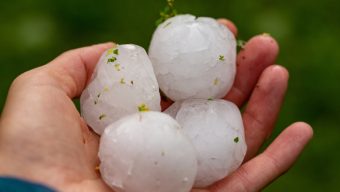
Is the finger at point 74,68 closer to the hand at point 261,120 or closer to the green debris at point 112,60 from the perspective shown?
the green debris at point 112,60

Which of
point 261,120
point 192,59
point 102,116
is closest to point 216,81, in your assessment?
point 192,59

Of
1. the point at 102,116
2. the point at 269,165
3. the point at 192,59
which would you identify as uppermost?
the point at 192,59

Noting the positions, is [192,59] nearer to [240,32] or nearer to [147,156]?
[147,156]

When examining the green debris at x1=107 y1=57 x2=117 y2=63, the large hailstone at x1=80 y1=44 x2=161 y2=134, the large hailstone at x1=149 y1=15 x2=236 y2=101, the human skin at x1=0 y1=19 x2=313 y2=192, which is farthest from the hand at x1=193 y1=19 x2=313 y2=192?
the green debris at x1=107 y1=57 x2=117 y2=63

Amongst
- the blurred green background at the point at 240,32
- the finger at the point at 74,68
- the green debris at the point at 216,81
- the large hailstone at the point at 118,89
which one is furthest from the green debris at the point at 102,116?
the blurred green background at the point at 240,32

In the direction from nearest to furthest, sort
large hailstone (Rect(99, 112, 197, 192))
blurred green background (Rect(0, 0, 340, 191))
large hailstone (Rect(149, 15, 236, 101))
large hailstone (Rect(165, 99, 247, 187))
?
large hailstone (Rect(99, 112, 197, 192)) → large hailstone (Rect(165, 99, 247, 187)) → large hailstone (Rect(149, 15, 236, 101)) → blurred green background (Rect(0, 0, 340, 191))

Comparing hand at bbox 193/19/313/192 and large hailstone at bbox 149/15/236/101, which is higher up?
large hailstone at bbox 149/15/236/101

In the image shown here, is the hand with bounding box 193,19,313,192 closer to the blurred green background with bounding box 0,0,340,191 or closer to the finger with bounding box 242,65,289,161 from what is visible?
the finger with bounding box 242,65,289,161
